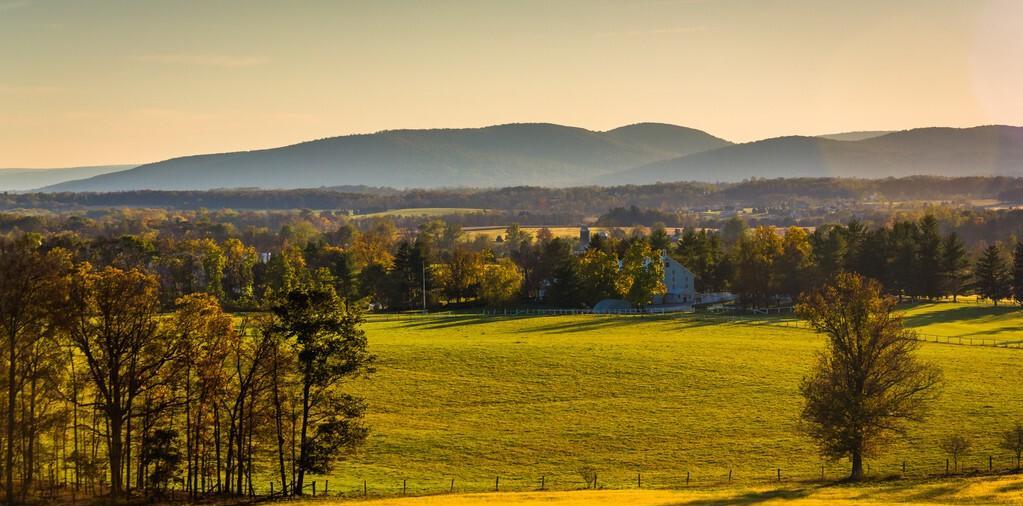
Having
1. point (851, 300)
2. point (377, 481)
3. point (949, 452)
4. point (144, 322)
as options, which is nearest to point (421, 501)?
point (377, 481)

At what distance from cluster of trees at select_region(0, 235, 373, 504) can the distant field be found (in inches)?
216

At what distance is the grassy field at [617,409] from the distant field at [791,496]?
8.55 feet

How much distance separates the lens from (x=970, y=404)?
185 ft

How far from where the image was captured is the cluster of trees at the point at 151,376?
35.7 m

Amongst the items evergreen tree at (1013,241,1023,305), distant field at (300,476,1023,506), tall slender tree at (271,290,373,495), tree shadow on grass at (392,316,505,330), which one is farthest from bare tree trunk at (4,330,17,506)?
evergreen tree at (1013,241,1023,305)

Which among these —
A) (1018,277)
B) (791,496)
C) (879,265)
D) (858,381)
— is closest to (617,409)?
(858,381)

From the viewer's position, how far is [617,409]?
189ft

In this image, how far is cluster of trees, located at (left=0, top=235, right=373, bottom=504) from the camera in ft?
117

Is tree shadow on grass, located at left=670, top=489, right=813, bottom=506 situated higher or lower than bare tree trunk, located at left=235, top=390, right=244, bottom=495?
lower

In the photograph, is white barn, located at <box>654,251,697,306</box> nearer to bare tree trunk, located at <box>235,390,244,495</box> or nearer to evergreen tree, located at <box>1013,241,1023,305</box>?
evergreen tree, located at <box>1013,241,1023,305</box>

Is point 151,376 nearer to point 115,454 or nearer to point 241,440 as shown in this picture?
point 115,454

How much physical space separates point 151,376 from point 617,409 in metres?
29.0

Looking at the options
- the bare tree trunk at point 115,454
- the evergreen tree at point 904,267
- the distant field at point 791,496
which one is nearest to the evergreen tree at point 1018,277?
the evergreen tree at point 904,267

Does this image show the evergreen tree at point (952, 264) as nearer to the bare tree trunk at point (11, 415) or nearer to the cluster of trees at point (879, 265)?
the cluster of trees at point (879, 265)
